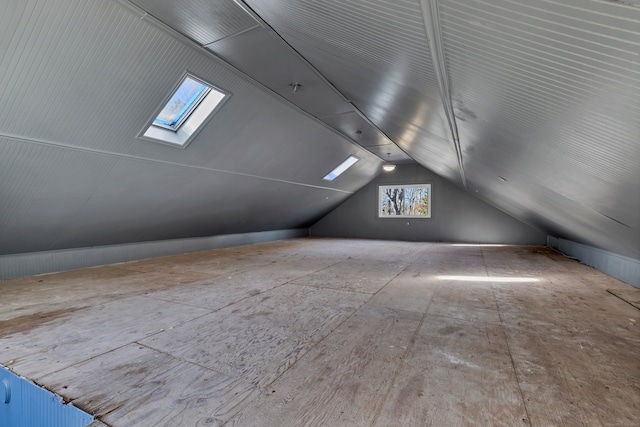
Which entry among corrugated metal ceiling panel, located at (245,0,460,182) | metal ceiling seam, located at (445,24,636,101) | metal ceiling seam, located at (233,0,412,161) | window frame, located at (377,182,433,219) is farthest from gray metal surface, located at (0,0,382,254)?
window frame, located at (377,182,433,219)

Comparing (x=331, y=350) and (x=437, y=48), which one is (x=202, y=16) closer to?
(x=437, y=48)

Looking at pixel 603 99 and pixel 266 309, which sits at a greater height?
pixel 603 99

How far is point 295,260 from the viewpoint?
6699mm

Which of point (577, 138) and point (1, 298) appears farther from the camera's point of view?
point (1, 298)

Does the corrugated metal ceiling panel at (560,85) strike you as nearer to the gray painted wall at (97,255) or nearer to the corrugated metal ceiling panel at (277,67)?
the corrugated metal ceiling panel at (277,67)

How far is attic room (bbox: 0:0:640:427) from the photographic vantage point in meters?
1.58

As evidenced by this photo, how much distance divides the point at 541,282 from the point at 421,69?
4092 mm

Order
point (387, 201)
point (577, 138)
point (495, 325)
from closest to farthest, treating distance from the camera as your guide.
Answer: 1. point (577, 138)
2. point (495, 325)
3. point (387, 201)

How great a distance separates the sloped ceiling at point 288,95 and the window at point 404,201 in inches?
233

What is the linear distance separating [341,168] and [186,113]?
18.0 feet

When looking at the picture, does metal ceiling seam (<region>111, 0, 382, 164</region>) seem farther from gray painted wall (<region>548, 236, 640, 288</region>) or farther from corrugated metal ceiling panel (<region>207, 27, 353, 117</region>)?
gray painted wall (<region>548, 236, 640, 288</region>)

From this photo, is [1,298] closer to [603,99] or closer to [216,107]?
[216,107]

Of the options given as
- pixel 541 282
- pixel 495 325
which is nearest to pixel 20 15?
pixel 495 325

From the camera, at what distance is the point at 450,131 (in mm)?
3811
